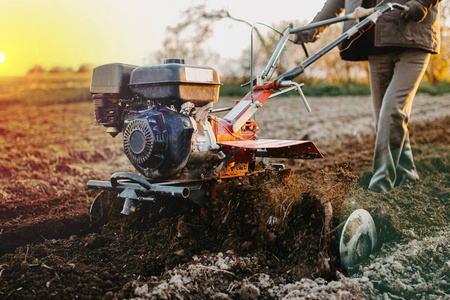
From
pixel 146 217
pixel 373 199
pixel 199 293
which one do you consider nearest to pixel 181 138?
pixel 146 217

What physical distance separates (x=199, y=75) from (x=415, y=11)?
1.86 metres

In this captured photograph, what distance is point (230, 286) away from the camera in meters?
2.30

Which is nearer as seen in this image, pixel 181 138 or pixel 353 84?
pixel 181 138

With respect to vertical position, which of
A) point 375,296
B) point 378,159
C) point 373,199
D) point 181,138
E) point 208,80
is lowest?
point 375,296

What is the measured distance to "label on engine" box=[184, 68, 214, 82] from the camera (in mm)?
2799

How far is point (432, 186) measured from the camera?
4137 millimetres

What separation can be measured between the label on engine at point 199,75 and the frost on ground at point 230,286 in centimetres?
115

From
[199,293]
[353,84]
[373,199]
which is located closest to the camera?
[199,293]

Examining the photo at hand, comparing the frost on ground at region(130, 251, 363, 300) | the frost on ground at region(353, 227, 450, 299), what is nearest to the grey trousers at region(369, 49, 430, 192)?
the frost on ground at region(353, 227, 450, 299)

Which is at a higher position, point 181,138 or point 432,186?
point 181,138

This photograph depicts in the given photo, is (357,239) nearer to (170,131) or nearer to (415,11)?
(170,131)

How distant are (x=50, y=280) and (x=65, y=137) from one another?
5.41 meters

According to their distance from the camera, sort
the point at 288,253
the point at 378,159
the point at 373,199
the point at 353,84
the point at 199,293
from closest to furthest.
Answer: the point at 199,293
the point at 288,253
the point at 373,199
the point at 378,159
the point at 353,84

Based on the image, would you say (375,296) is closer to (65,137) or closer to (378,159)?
(378,159)
